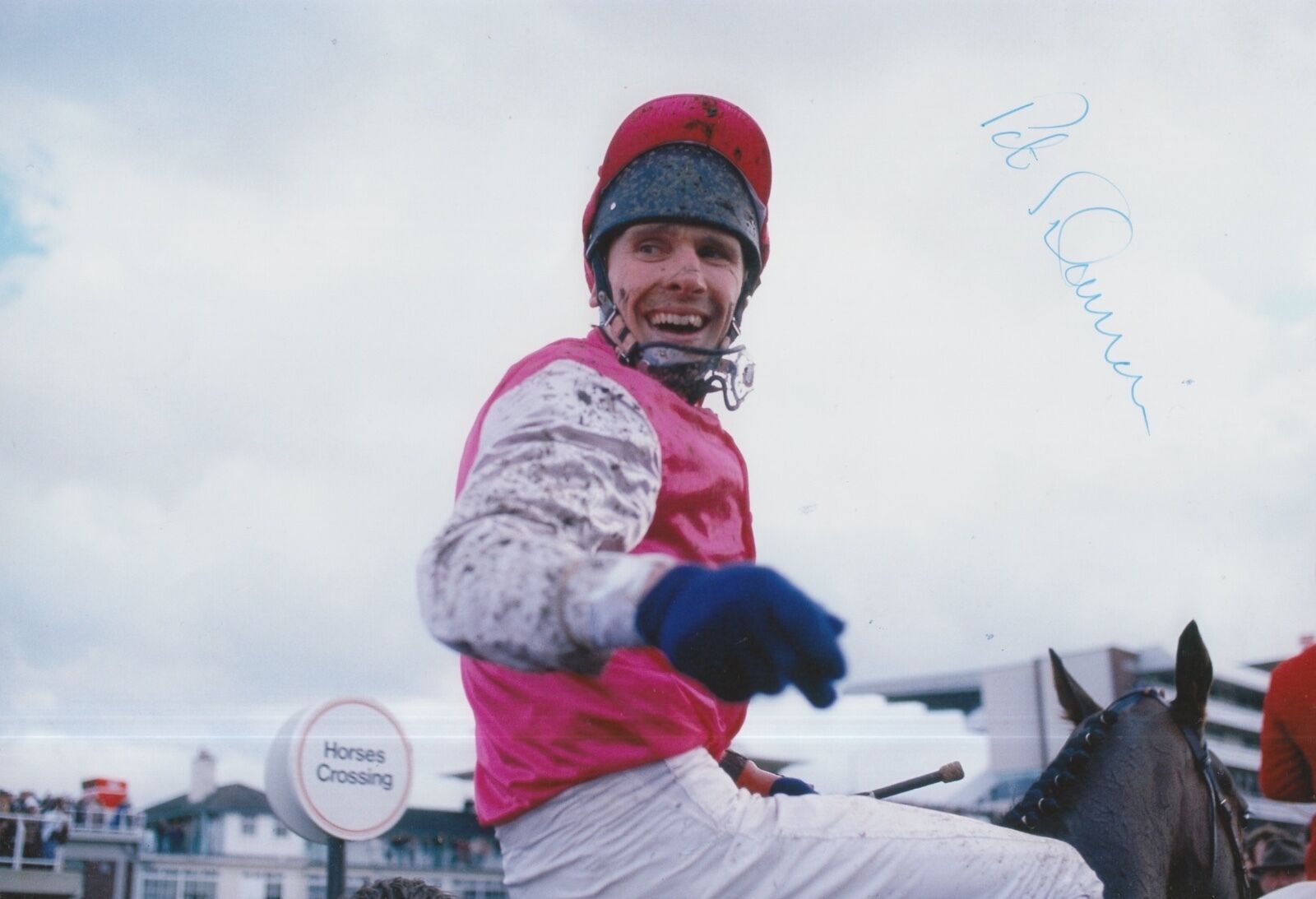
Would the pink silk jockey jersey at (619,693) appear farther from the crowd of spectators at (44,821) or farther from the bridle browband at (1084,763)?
the crowd of spectators at (44,821)

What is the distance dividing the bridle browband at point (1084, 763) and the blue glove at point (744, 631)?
1.56 metres

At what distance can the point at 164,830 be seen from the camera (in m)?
5.98

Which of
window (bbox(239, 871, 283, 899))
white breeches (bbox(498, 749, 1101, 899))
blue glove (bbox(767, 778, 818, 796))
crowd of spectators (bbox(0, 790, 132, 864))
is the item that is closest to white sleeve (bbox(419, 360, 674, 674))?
white breeches (bbox(498, 749, 1101, 899))

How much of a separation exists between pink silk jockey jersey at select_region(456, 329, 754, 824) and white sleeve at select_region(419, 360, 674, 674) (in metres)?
0.13

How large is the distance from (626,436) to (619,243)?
0.69m

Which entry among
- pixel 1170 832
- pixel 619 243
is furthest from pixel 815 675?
pixel 1170 832

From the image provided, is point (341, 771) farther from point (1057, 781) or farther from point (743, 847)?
point (743, 847)

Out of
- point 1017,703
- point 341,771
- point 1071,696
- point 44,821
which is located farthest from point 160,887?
point 1071,696

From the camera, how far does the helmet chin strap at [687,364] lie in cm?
198

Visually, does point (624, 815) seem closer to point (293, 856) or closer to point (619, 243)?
point (619, 243)

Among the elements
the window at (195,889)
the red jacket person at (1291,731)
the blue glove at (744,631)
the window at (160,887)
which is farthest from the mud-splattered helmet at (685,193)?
the window at (195,889)

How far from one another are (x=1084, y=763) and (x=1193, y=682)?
0.40 meters

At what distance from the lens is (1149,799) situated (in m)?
A: 2.53

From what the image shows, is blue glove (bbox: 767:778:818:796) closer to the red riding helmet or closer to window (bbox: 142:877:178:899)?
the red riding helmet
